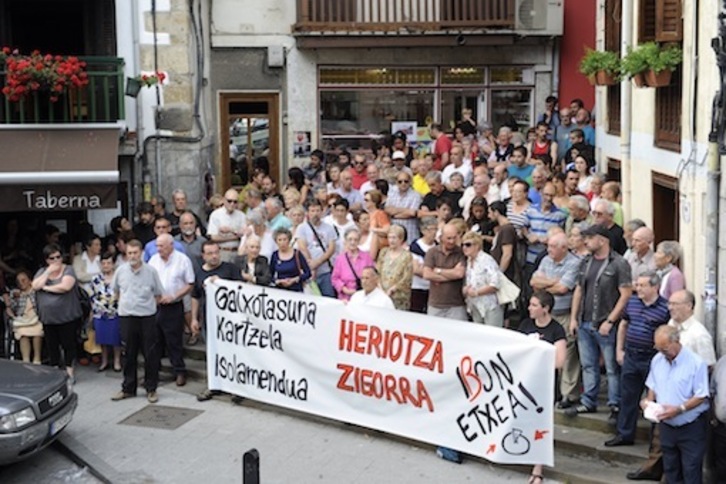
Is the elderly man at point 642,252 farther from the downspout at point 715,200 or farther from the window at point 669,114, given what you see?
the window at point 669,114

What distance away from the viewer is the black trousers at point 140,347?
12633 millimetres

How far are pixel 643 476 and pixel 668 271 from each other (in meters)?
1.91

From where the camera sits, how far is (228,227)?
14.4 metres

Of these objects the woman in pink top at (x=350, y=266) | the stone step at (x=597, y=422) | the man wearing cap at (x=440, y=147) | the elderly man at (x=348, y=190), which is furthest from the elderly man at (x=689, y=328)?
the man wearing cap at (x=440, y=147)

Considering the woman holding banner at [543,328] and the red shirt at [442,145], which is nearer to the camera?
the woman holding banner at [543,328]

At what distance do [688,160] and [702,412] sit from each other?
10.3 feet

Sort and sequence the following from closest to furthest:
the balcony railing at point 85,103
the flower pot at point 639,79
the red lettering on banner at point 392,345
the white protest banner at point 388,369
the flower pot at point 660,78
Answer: the white protest banner at point 388,369
the red lettering on banner at point 392,345
the flower pot at point 660,78
the flower pot at point 639,79
the balcony railing at point 85,103

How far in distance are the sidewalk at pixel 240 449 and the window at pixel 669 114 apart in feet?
14.2

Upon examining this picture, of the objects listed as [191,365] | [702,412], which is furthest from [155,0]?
[702,412]

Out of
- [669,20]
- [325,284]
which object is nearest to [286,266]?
[325,284]

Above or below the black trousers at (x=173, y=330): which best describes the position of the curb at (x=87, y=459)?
below

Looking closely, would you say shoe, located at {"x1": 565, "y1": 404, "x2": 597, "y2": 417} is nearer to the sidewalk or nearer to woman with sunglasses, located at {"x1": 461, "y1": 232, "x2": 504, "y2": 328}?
the sidewalk

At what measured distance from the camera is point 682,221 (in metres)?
11.3

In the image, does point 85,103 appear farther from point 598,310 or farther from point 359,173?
point 598,310
